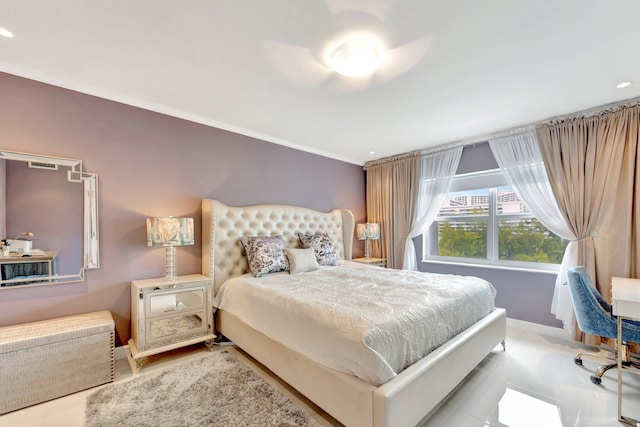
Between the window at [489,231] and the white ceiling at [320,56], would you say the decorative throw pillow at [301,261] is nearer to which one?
the white ceiling at [320,56]

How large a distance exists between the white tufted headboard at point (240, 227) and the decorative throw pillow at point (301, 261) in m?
0.50

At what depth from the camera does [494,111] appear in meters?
2.89

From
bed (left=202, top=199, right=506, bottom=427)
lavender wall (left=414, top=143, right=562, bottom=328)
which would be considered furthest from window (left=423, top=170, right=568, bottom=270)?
bed (left=202, top=199, right=506, bottom=427)

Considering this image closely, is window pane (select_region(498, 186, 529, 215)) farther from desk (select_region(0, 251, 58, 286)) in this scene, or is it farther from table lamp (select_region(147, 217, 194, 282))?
desk (select_region(0, 251, 58, 286))

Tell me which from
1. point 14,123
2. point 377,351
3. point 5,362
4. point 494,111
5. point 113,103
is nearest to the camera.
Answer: point 377,351

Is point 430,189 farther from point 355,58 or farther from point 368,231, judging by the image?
point 355,58

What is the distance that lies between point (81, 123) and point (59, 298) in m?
1.55

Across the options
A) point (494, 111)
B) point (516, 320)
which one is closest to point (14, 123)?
point (494, 111)

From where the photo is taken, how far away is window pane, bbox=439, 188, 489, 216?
12.7ft

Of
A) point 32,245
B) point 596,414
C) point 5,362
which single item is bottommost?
point 596,414

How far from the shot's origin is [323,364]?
64.8 inches

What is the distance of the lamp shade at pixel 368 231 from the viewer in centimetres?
461

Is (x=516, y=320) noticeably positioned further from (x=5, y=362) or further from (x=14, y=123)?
(x=14, y=123)

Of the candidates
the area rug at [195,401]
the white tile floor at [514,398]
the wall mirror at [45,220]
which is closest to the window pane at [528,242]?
the white tile floor at [514,398]
